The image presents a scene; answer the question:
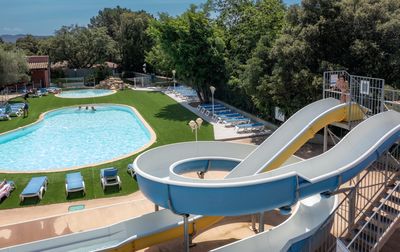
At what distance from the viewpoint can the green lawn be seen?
15.4 meters

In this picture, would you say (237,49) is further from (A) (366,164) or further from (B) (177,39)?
(A) (366,164)

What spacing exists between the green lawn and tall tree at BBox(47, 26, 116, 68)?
1613cm

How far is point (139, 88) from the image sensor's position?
1875 inches

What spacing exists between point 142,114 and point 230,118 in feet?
25.1

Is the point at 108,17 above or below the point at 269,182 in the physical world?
above

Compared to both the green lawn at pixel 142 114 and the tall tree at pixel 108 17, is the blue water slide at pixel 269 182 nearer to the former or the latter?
the green lawn at pixel 142 114

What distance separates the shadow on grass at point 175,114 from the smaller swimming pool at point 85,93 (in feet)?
39.7

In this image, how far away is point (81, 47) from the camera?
5797 cm

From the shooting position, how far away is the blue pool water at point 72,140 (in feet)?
69.6

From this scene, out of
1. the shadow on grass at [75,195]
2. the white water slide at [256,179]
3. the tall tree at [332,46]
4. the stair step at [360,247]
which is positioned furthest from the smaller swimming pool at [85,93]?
the stair step at [360,247]

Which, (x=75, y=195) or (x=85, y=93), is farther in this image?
(x=85, y=93)

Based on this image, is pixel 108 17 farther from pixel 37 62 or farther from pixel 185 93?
pixel 185 93

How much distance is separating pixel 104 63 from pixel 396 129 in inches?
2061

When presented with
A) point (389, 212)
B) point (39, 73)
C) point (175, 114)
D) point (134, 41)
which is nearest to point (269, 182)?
point (389, 212)
